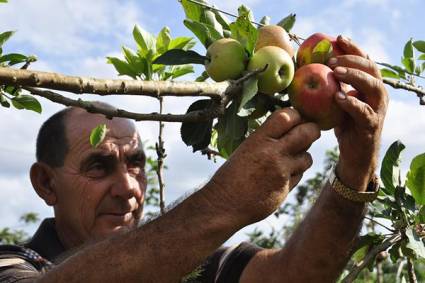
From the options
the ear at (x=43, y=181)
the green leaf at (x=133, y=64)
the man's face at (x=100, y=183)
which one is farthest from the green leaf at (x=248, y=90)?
the ear at (x=43, y=181)

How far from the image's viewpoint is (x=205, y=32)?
1.78 meters

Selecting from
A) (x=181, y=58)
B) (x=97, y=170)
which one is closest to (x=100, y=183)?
(x=97, y=170)

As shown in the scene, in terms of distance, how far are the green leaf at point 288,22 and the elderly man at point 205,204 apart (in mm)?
154

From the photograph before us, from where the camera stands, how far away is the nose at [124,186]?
306 centimetres

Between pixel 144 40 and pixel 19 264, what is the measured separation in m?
0.95

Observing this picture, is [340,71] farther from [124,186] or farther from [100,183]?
[100,183]

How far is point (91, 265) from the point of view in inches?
76.4

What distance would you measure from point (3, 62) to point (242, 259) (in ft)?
5.66

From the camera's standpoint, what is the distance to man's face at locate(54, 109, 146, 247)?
3080 millimetres

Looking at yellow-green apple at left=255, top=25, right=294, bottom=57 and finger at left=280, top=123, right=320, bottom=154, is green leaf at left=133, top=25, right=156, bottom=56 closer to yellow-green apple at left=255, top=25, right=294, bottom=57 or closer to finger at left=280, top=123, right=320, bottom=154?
yellow-green apple at left=255, top=25, right=294, bottom=57

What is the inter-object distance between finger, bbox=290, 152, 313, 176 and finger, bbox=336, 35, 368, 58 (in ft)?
1.11

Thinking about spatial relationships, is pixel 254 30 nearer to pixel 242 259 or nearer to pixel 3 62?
pixel 3 62

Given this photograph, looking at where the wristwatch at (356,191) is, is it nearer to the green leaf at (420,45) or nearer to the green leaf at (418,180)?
the green leaf at (418,180)

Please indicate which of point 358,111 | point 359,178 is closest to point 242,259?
point 359,178
